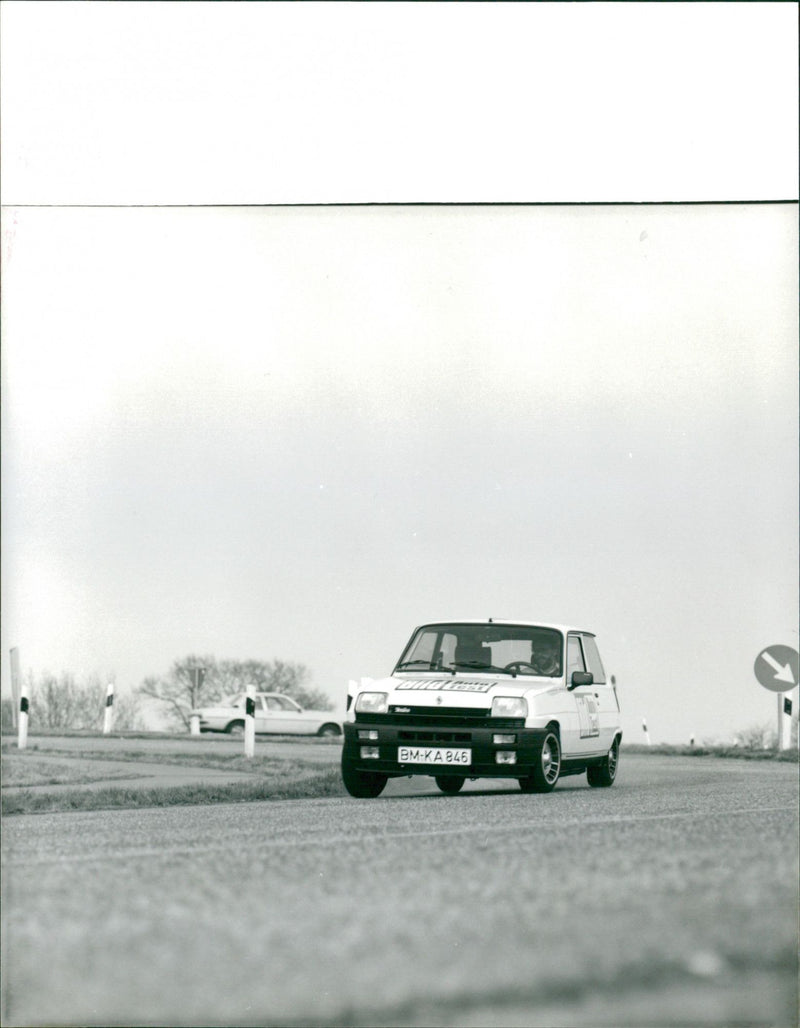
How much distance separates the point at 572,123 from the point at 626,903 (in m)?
4.04

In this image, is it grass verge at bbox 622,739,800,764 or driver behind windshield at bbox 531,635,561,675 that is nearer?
grass verge at bbox 622,739,800,764

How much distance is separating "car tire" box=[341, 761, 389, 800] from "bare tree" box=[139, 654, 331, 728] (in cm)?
79

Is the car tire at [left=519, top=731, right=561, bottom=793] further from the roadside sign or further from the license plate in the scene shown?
the roadside sign

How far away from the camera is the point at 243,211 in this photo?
22.8 ft

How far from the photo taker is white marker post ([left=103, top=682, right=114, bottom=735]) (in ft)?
27.3

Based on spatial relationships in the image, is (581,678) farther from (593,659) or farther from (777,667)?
(777,667)

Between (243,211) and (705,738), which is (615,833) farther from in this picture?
(243,211)

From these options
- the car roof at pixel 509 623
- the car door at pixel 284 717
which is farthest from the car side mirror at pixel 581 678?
the car door at pixel 284 717

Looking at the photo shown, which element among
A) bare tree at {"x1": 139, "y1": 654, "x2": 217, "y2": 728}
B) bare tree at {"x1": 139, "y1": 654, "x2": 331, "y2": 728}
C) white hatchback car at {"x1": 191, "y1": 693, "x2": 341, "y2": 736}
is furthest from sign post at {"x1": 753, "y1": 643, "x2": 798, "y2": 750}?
bare tree at {"x1": 139, "y1": 654, "x2": 217, "y2": 728}

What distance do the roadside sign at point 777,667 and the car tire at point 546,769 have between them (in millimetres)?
2435

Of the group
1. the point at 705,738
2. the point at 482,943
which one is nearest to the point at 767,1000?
the point at 482,943

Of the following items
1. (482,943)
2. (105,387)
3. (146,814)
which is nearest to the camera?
(482,943)

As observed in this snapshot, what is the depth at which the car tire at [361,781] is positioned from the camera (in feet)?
32.3

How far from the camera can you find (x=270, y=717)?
10.0 metres
